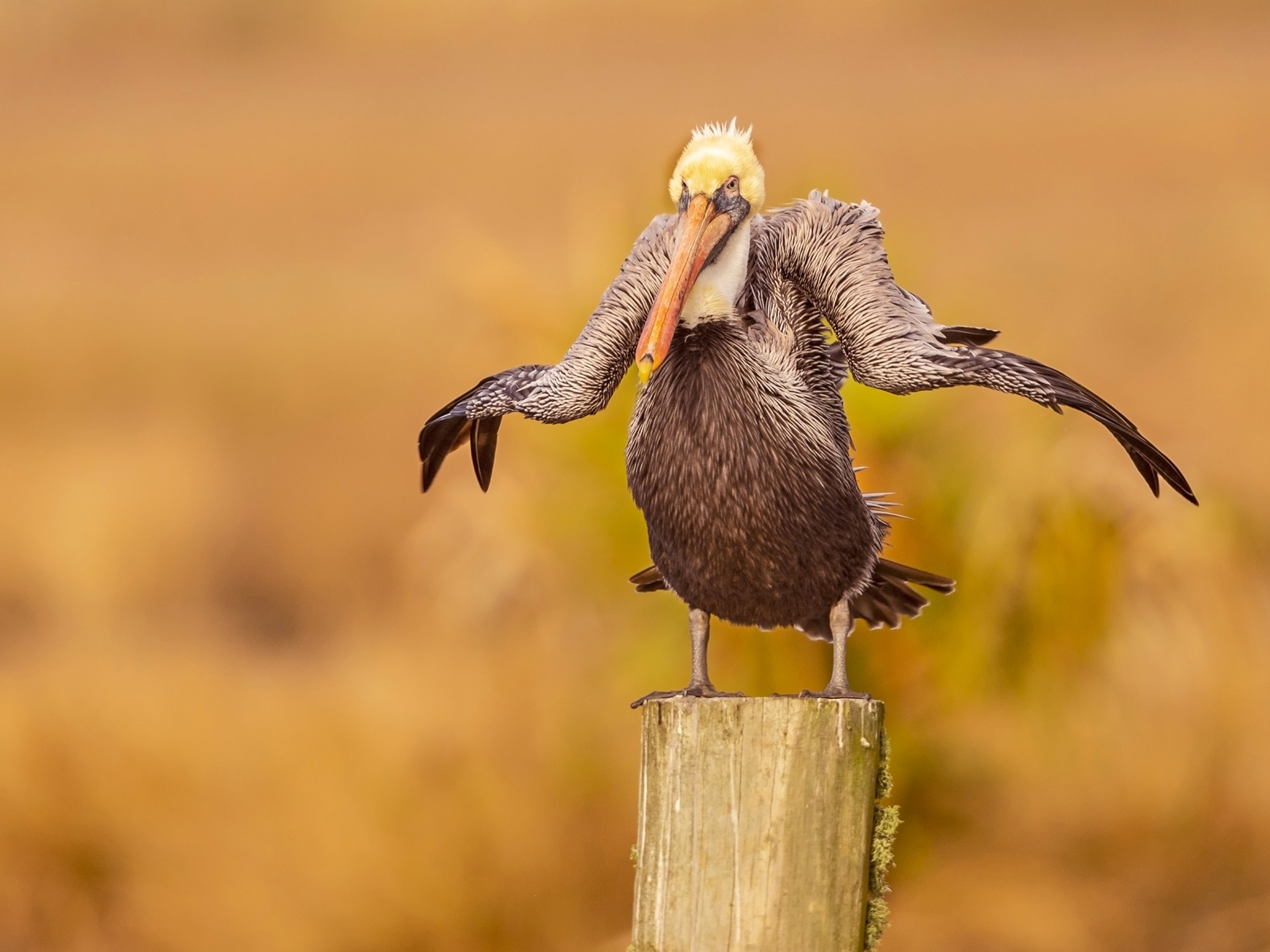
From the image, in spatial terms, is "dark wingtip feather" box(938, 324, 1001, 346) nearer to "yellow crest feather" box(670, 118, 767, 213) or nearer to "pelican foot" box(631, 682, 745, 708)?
"yellow crest feather" box(670, 118, 767, 213)

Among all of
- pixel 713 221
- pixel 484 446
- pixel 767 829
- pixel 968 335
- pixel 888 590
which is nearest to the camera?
pixel 767 829

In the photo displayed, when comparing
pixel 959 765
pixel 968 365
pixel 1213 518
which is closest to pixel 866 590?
pixel 968 365

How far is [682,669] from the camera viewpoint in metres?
6.63

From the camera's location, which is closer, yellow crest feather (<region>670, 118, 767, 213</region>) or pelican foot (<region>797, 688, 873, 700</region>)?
pelican foot (<region>797, 688, 873, 700</region>)

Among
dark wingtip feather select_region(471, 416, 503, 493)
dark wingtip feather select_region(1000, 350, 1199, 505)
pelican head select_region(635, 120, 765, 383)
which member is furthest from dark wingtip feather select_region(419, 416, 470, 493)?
dark wingtip feather select_region(1000, 350, 1199, 505)

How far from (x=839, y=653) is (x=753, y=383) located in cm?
72

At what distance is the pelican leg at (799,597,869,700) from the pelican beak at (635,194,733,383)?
0.80 metres

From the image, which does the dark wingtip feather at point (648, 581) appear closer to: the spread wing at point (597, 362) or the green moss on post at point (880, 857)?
the spread wing at point (597, 362)

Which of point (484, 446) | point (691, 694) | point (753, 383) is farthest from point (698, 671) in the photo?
point (484, 446)

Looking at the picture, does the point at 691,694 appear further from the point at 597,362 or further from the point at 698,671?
the point at 597,362

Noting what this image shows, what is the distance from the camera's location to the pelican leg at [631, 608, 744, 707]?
366 centimetres

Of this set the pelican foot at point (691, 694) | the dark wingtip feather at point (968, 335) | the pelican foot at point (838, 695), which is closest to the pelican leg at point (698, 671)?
the pelican foot at point (691, 694)

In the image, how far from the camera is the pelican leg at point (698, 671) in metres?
3.66

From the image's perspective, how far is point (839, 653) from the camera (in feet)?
12.3
